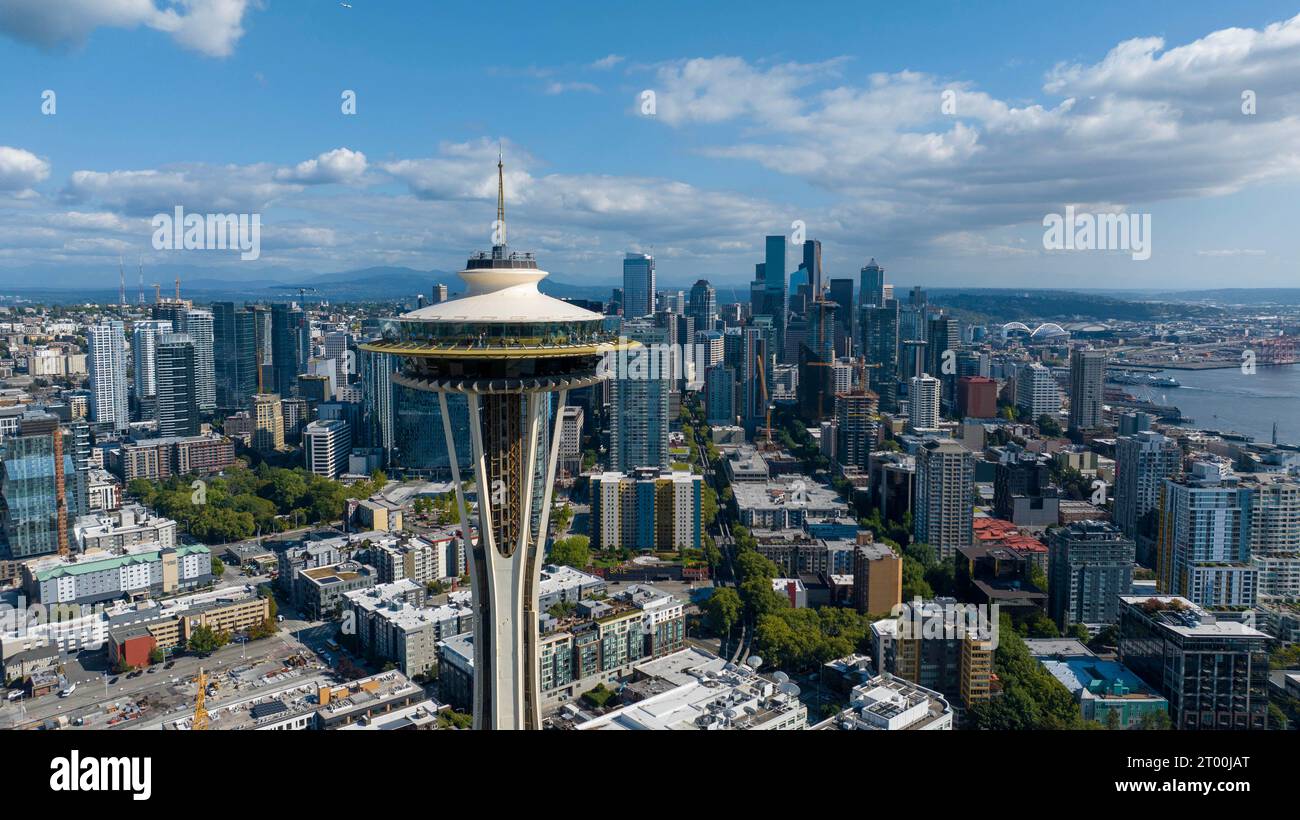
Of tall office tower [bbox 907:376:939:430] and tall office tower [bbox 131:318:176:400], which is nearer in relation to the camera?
tall office tower [bbox 907:376:939:430]

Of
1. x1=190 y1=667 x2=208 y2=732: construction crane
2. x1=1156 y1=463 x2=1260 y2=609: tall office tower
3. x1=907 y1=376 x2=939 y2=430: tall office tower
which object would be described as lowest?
x1=190 y1=667 x2=208 y2=732: construction crane

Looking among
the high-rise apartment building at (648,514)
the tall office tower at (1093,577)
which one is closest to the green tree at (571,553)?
the high-rise apartment building at (648,514)

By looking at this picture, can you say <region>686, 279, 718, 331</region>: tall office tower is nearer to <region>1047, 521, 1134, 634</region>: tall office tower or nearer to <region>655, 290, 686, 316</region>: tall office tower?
<region>655, 290, 686, 316</region>: tall office tower

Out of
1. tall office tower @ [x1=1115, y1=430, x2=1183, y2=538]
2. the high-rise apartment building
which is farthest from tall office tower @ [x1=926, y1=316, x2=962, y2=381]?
the high-rise apartment building

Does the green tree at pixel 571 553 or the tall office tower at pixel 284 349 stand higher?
the tall office tower at pixel 284 349

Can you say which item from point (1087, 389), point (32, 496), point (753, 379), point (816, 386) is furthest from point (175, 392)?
point (1087, 389)

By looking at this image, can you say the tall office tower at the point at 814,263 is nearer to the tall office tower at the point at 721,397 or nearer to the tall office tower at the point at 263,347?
the tall office tower at the point at 721,397
